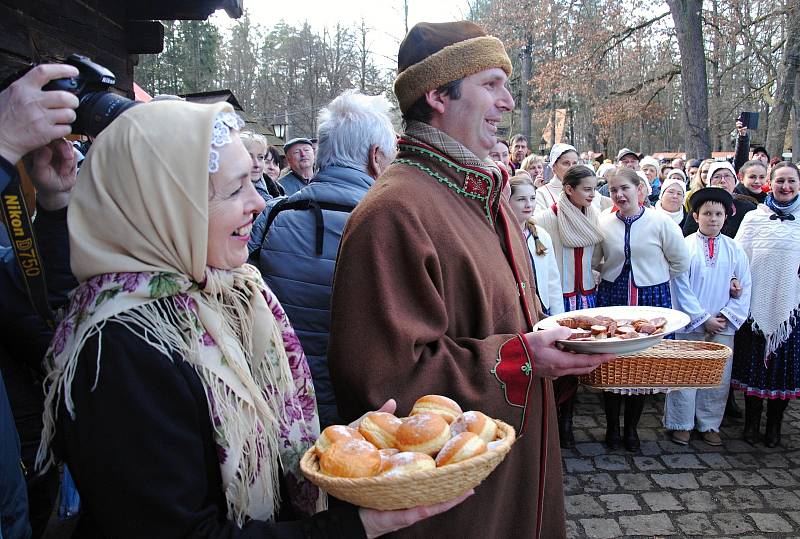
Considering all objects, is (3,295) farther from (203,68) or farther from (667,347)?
(203,68)

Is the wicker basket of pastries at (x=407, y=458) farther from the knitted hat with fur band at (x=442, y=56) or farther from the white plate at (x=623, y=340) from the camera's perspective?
the knitted hat with fur band at (x=442, y=56)

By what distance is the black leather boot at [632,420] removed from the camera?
489 cm

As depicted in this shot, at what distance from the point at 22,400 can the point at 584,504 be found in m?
3.37

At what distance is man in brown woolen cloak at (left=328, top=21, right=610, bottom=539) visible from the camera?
5.80ft

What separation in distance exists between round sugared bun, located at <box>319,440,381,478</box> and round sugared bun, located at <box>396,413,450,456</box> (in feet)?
0.24

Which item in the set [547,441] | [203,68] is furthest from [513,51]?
[547,441]

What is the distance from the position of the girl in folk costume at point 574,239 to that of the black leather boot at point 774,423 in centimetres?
153

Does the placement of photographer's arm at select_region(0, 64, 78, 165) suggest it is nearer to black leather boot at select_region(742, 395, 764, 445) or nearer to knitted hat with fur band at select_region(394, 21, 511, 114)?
knitted hat with fur band at select_region(394, 21, 511, 114)

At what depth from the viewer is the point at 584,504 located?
13.3 feet

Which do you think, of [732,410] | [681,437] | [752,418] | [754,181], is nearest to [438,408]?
[681,437]

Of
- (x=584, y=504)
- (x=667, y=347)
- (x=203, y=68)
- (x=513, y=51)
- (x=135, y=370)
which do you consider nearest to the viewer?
(x=135, y=370)

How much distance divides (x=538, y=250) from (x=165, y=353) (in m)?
3.67

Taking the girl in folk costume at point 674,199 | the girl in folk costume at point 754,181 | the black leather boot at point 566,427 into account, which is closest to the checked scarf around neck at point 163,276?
the black leather boot at point 566,427

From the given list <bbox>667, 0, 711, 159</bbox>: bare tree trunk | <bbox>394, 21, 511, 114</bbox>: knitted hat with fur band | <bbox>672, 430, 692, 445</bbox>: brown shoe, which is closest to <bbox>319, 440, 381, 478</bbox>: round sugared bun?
<bbox>394, 21, 511, 114</bbox>: knitted hat with fur band
